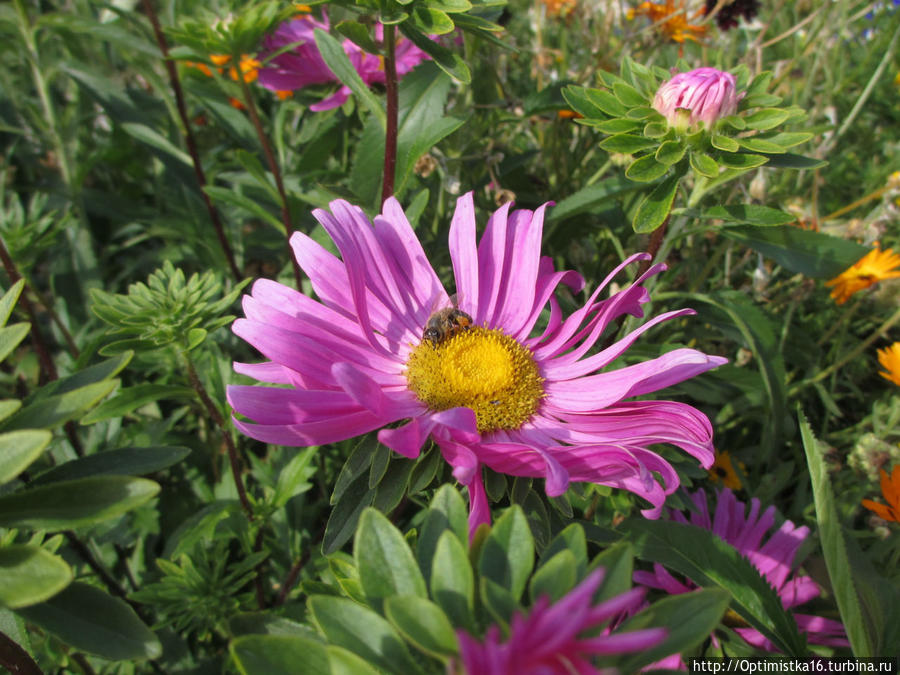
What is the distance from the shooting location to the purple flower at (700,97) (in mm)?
1117

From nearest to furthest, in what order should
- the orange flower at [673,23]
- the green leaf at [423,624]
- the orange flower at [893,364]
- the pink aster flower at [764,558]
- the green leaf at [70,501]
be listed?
the green leaf at [423,624], the green leaf at [70,501], the pink aster flower at [764,558], the orange flower at [893,364], the orange flower at [673,23]

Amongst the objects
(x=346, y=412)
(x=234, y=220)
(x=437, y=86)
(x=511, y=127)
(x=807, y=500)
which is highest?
(x=437, y=86)

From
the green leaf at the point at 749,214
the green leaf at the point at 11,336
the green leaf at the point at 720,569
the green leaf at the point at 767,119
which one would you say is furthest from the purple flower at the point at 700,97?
the green leaf at the point at 11,336

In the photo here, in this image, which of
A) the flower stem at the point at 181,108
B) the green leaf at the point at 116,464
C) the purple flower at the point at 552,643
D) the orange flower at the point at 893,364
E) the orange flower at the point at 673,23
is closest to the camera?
the purple flower at the point at 552,643

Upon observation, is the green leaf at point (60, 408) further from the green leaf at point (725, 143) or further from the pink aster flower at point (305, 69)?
the pink aster flower at point (305, 69)

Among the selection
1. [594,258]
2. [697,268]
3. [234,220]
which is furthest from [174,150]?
[697,268]

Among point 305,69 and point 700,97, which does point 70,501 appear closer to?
point 700,97

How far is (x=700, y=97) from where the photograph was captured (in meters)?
1.12

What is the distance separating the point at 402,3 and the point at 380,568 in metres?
0.96

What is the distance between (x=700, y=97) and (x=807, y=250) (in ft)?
1.70

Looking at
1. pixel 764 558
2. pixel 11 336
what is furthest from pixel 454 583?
pixel 764 558

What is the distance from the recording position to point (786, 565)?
1.46 meters

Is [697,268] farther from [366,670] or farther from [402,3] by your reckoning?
[366,670]

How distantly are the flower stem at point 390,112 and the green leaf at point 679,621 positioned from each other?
3.55ft
